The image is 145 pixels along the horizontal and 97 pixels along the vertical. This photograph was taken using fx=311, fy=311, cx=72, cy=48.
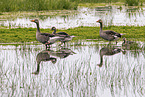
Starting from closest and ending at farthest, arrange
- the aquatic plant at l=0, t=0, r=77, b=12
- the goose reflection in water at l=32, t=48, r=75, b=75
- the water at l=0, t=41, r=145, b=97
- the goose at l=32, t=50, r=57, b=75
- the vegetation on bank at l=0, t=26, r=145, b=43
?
the water at l=0, t=41, r=145, b=97 → the goose at l=32, t=50, r=57, b=75 → the goose reflection in water at l=32, t=48, r=75, b=75 → the vegetation on bank at l=0, t=26, r=145, b=43 → the aquatic plant at l=0, t=0, r=77, b=12

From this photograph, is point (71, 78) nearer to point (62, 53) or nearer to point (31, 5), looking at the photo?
point (62, 53)

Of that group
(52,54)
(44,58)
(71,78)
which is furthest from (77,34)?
(71,78)

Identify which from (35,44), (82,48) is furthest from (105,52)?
(35,44)

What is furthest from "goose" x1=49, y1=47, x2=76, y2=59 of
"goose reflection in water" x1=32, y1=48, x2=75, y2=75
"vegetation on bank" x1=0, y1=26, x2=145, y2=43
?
"vegetation on bank" x1=0, y1=26, x2=145, y2=43

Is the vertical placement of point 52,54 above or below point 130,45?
below

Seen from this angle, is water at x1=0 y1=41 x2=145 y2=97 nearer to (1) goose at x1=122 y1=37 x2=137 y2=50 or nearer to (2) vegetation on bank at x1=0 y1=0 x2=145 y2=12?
(1) goose at x1=122 y1=37 x2=137 y2=50

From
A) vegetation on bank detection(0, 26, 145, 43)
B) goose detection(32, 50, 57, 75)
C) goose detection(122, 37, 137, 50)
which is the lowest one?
goose detection(32, 50, 57, 75)

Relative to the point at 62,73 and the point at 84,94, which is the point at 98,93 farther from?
the point at 62,73

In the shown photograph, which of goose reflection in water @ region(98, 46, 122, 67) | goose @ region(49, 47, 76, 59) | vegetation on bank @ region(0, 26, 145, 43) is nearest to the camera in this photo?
goose @ region(49, 47, 76, 59)

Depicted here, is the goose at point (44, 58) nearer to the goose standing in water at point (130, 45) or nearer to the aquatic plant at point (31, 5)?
Result: the goose standing in water at point (130, 45)

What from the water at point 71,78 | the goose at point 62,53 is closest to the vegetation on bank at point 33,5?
the goose at point 62,53

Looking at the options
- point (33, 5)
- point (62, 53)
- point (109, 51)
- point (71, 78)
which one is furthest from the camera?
point (33, 5)

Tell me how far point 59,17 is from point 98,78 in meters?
17.2

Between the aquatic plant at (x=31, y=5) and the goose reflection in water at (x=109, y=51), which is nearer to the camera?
the goose reflection in water at (x=109, y=51)
